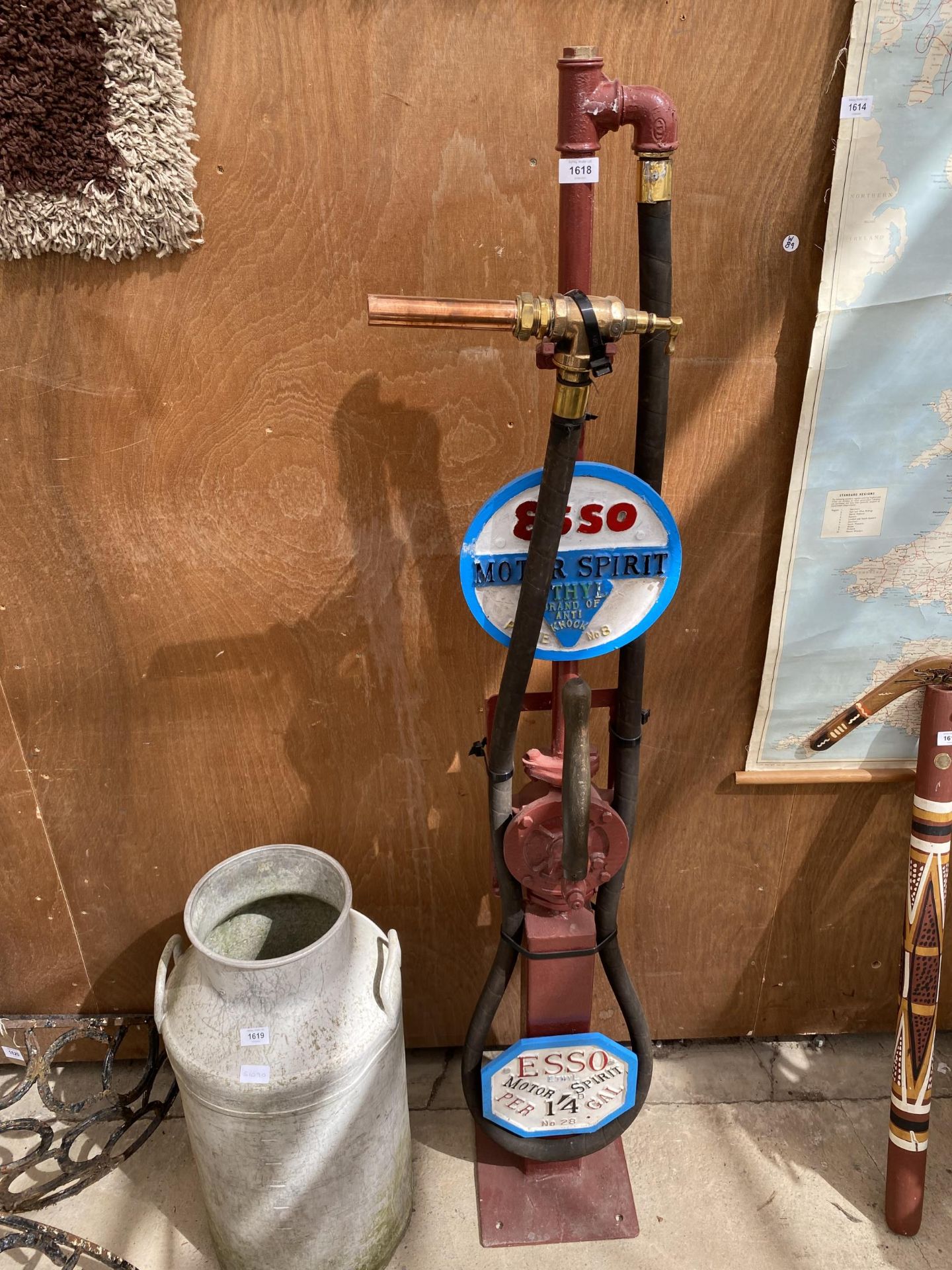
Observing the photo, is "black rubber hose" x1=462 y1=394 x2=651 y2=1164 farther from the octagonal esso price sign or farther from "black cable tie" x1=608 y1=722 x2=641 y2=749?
"black cable tie" x1=608 y1=722 x2=641 y2=749

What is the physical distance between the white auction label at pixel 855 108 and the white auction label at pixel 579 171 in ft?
1.45

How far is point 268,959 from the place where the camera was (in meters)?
1.60

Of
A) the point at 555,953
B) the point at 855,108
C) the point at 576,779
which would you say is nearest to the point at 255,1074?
the point at 555,953

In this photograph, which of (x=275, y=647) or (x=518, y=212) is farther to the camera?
(x=275, y=647)

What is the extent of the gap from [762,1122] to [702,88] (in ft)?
6.44

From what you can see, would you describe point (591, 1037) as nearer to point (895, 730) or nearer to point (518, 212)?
point (895, 730)

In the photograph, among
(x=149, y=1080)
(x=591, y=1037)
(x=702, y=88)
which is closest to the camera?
(x=702, y=88)

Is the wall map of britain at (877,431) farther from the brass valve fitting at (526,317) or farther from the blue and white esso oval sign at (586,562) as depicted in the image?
the brass valve fitting at (526,317)

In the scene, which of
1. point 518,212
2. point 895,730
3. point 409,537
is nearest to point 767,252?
point 518,212

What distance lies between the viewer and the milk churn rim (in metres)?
1.45

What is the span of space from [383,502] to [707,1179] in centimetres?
149

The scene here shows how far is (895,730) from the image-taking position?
5.75 feet

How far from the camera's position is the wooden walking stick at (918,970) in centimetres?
168

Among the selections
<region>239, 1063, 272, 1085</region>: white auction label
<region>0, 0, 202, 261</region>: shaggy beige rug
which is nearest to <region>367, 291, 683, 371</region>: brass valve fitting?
<region>0, 0, 202, 261</region>: shaggy beige rug
